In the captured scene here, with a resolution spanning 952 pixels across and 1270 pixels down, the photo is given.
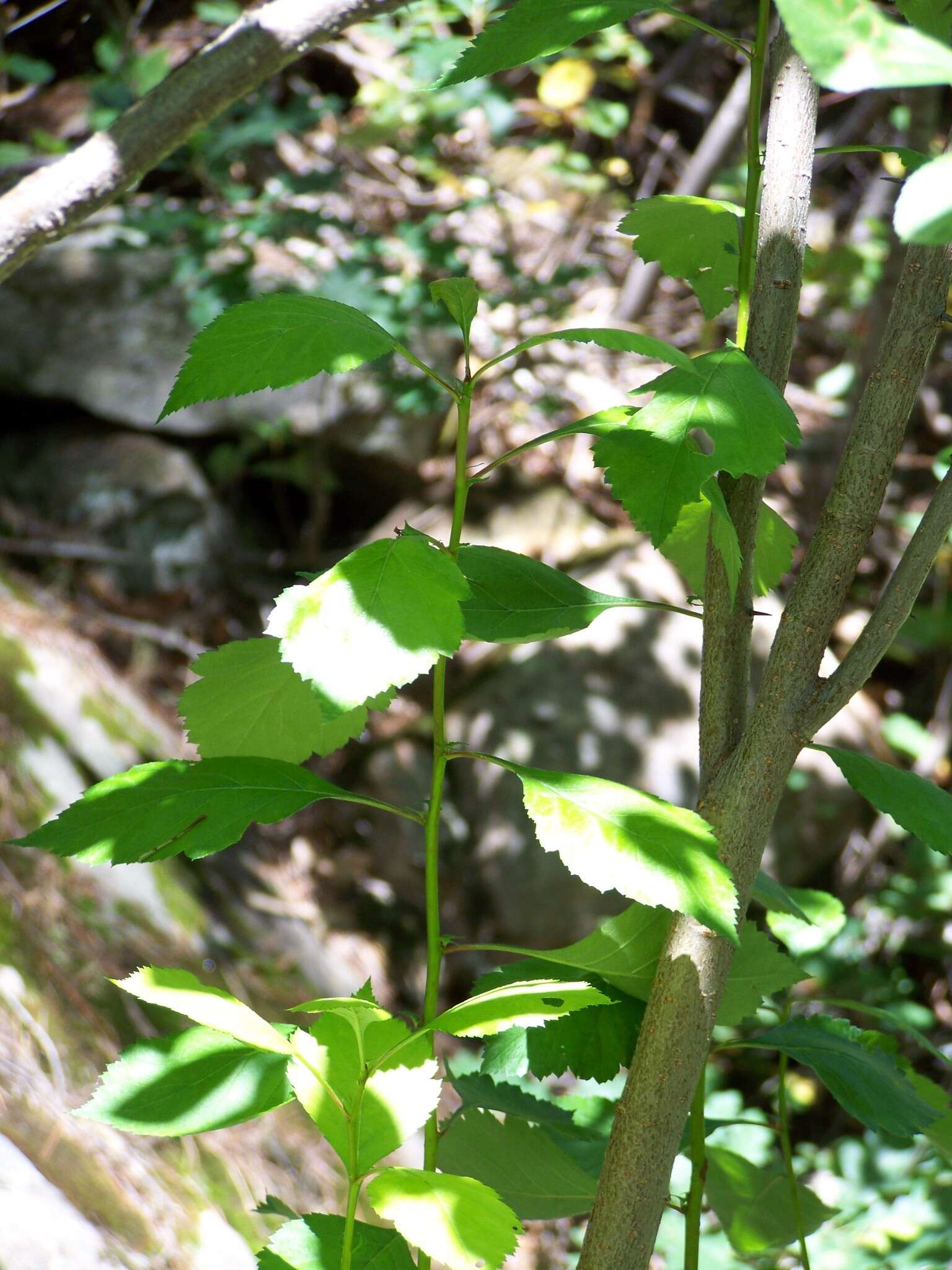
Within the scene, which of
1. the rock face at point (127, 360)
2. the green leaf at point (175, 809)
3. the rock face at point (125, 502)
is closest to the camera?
the green leaf at point (175, 809)

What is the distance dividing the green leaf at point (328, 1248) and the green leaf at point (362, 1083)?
0.08 meters

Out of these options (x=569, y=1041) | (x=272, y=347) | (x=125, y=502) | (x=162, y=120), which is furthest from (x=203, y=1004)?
(x=125, y=502)

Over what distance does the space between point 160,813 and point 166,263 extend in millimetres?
4225

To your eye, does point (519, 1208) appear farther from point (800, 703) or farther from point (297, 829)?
point (297, 829)

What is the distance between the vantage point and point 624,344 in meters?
0.64

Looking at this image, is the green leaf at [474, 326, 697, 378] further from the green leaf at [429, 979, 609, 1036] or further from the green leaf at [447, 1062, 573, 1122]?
the green leaf at [447, 1062, 573, 1122]

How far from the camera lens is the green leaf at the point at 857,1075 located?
2.56ft

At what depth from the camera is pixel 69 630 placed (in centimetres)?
322

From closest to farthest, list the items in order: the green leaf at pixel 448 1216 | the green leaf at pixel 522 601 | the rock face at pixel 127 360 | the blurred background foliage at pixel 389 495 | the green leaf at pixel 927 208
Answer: the green leaf at pixel 927 208
the green leaf at pixel 448 1216
the green leaf at pixel 522 601
the blurred background foliage at pixel 389 495
the rock face at pixel 127 360

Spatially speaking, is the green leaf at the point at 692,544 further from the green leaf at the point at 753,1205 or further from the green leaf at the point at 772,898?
the green leaf at the point at 753,1205

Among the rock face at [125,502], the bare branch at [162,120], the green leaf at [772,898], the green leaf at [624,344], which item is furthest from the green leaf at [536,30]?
the rock face at [125,502]

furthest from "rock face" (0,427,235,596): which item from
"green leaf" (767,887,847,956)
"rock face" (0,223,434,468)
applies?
"green leaf" (767,887,847,956)

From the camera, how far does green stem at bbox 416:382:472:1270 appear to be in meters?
0.69

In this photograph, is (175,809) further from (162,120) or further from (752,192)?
(162,120)
